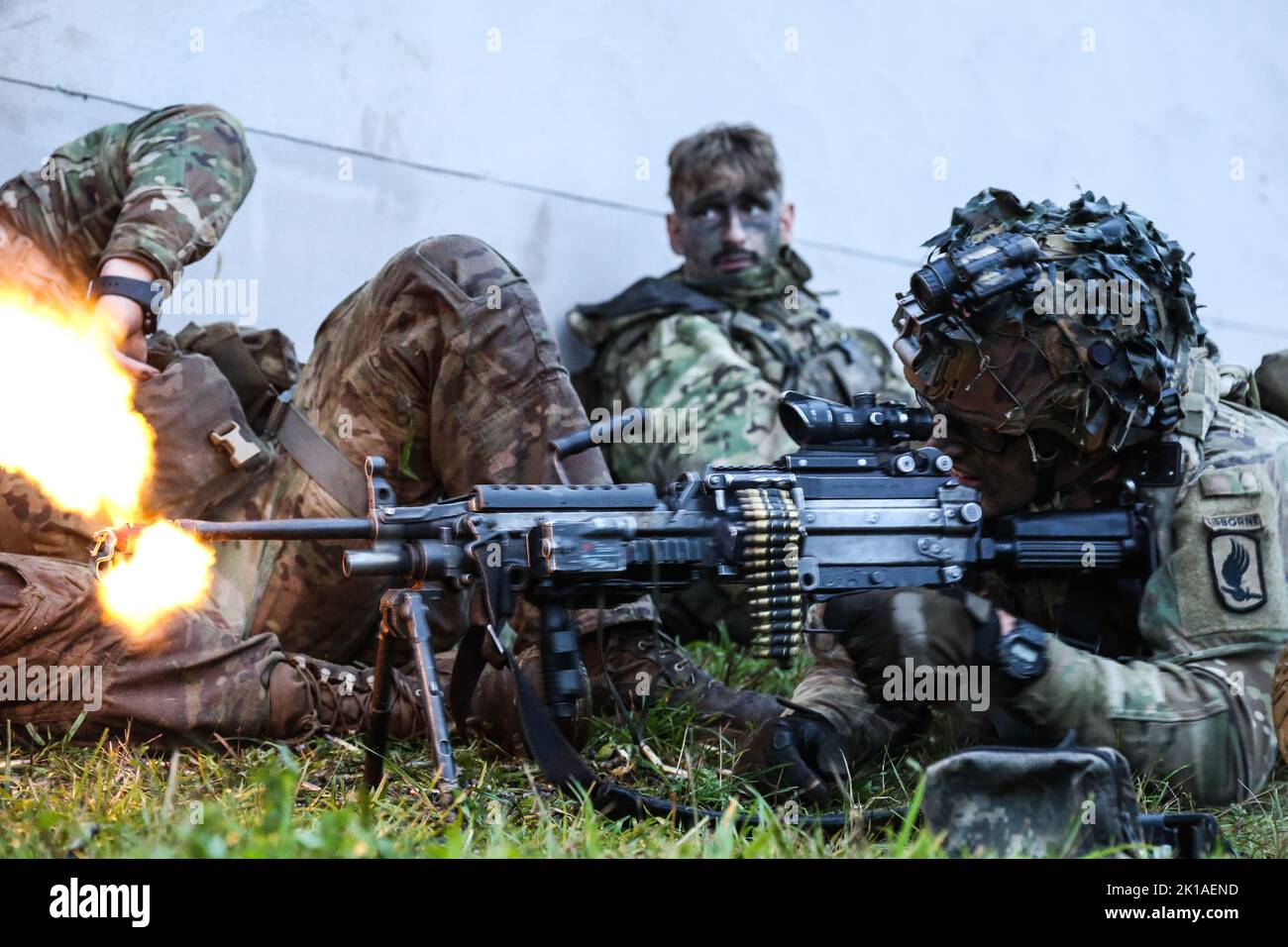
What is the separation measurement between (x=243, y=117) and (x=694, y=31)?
2061 mm

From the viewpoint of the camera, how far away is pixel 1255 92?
7.71 metres

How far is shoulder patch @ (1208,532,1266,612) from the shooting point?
10.2ft

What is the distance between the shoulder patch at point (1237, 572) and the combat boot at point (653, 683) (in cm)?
106

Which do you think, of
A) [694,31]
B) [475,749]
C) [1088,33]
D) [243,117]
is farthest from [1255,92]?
[475,749]

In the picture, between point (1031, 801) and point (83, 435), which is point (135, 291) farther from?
point (1031, 801)

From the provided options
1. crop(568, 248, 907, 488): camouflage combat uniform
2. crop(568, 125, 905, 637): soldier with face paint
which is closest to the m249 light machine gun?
crop(568, 248, 907, 488): camouflage combat uniform

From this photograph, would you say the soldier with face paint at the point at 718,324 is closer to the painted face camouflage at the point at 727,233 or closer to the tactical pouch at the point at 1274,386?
the painted face camouflage at the point at 727,233

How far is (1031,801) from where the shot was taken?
7.54 feet

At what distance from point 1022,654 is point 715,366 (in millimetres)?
2552

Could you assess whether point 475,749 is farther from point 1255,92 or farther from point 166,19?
point 1255,92

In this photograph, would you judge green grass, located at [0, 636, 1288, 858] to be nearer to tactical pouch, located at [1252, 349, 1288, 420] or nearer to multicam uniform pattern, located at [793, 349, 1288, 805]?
multicam uniform pattern, located at [793, 349, 1288, 805]

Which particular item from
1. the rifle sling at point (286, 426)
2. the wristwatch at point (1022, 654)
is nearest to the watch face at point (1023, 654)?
the wristwatch at point (1022, 654)

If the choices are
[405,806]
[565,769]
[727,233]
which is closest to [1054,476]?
[565,769]

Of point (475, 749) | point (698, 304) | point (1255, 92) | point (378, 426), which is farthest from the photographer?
point (1255, 92)
